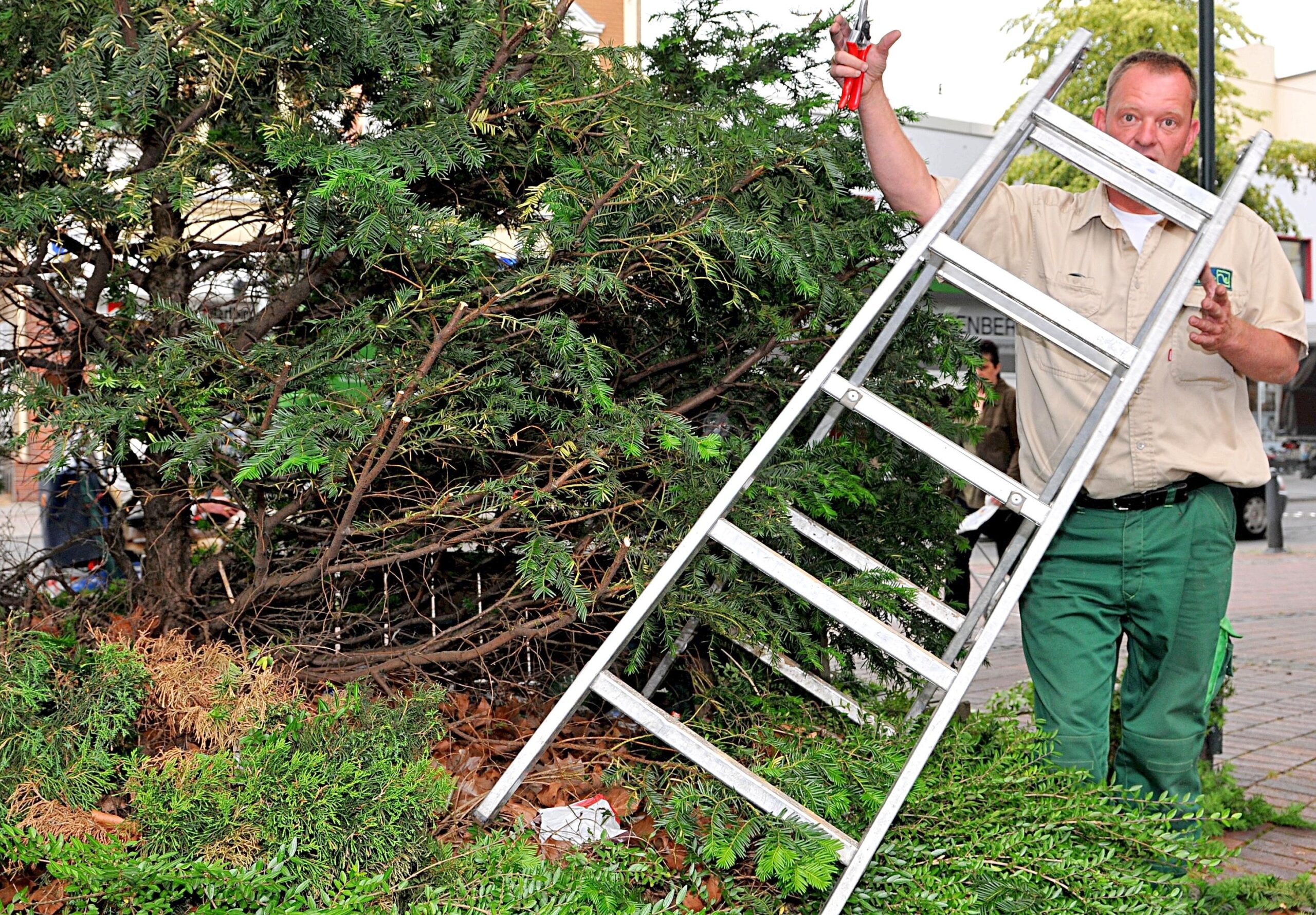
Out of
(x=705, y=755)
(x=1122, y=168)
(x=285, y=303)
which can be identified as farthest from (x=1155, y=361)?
(x=285, y=303)

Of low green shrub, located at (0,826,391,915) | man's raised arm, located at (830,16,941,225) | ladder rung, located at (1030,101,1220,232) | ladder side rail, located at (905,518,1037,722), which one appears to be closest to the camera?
low green shrub, located at (0,826,391,915)

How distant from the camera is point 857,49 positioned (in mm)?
2783

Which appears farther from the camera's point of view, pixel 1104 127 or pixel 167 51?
pixel 1104 127

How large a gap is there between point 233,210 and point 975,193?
1930 mm

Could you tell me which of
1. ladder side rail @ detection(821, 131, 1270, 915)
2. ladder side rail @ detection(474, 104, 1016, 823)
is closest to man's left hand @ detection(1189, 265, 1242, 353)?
ladder side rail @ detection(821, 131, 1270, 915)

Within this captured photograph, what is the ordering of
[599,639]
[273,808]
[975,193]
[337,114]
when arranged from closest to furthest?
[273,808], [975,193], [337,114], [599,639]

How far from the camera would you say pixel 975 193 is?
8.21 ft

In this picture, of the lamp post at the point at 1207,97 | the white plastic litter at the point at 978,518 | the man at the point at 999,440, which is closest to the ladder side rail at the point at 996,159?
the lamp post at the point at 1207,97

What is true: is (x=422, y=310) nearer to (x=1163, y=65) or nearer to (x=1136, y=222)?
(x=1136, y=222)

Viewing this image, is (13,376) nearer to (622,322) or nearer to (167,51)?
(167,51)

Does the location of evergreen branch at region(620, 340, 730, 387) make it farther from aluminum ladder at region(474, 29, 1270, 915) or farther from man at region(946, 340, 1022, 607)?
man at region(946, 340, 1022, 607)

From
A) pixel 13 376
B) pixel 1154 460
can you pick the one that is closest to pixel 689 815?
pixel 1154 460

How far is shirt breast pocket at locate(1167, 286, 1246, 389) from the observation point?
3.08 meters

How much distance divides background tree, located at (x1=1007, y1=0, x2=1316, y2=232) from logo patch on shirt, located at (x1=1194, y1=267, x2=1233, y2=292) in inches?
535
